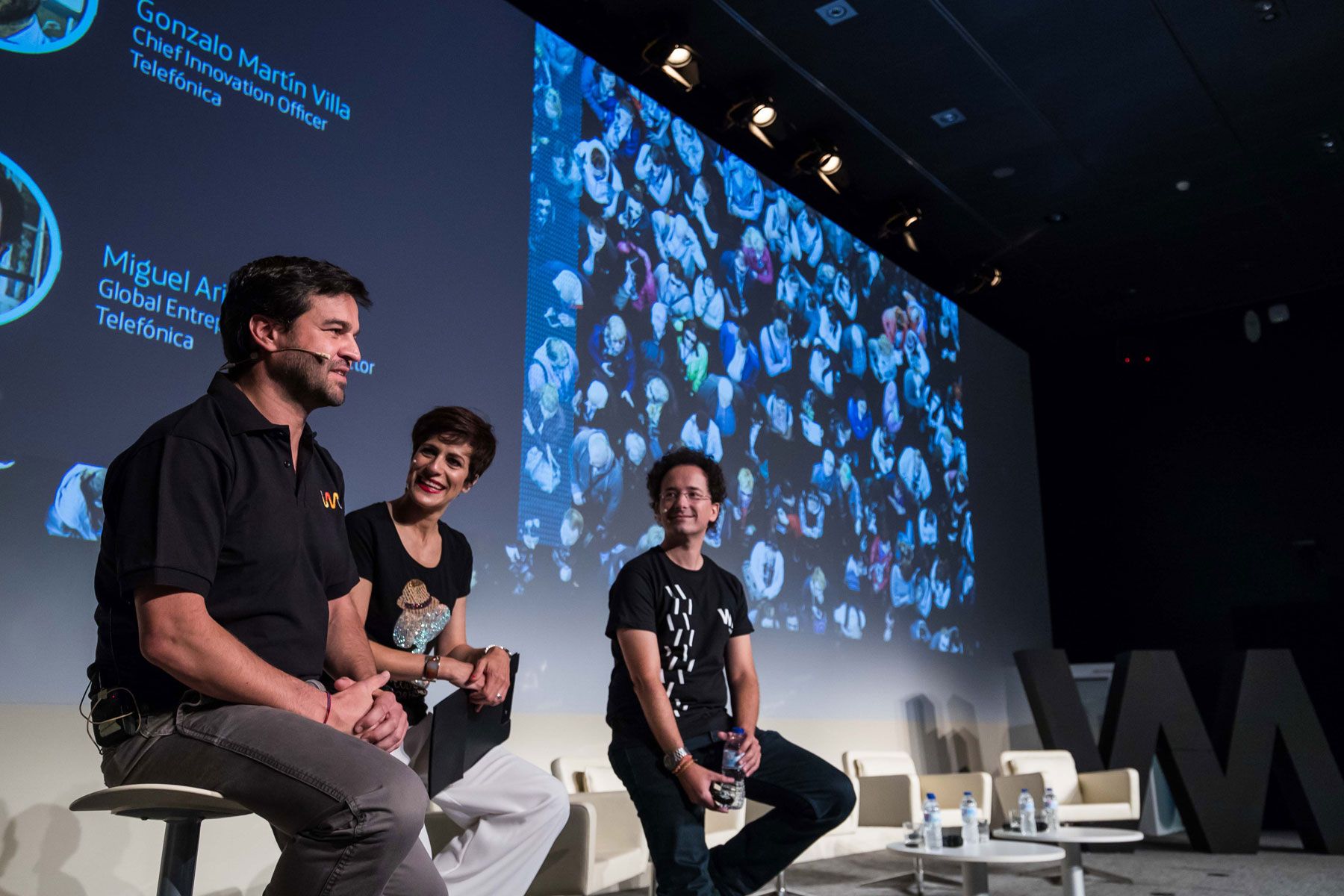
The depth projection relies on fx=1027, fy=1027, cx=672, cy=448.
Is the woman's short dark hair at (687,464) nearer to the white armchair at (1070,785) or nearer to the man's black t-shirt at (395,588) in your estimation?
the man's black t-shirt at (395,588)

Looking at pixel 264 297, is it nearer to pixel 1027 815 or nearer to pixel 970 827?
pixel 970 827

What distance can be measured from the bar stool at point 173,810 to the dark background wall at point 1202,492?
8.34 m

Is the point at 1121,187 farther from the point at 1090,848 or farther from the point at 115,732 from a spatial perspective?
the point at 115,732

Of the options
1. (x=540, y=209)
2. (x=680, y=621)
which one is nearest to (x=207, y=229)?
(x=540, y=209)

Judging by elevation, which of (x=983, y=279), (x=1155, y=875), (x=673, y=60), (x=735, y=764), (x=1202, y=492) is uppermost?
(x=673, y=60)

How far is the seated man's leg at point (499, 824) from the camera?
92.8 inches

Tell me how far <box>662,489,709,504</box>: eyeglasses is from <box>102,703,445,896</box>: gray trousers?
159 cm

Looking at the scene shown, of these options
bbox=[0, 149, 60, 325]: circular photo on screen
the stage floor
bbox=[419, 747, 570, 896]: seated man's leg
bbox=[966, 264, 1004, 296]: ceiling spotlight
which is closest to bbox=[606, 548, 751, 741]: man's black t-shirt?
bbox=[419, 747, 570, 896]: seated man's leg

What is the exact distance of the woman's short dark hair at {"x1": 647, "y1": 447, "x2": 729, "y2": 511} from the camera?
3.18 metres

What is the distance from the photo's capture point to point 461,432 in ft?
9.07

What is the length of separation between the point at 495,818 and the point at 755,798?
0.88 m

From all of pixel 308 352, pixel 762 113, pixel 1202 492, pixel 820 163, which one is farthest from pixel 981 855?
pixel 1202 492

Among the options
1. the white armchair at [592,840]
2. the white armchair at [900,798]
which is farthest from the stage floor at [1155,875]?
the white armchair at [592,840]

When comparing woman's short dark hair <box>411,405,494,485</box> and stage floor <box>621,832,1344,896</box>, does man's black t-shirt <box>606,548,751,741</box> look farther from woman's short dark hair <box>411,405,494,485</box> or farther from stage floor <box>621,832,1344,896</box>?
stage floor <box>621,832,1344,896</box>
